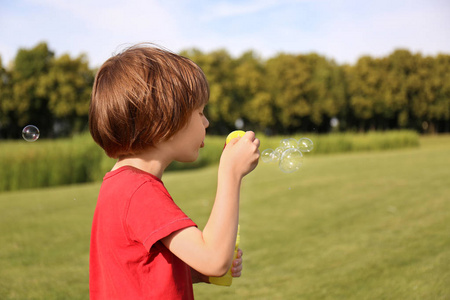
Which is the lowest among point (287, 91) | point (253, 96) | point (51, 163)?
point (51, 163)

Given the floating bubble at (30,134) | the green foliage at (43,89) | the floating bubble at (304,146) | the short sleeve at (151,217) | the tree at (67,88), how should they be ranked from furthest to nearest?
1. the tree at (67,88)
2. the green foliage at (43,89)
3. the floating bubble at (30,134)
4. the floating bubble at (304,146)
5. the short sleeve at (151,217)

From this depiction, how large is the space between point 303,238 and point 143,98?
6240 mm

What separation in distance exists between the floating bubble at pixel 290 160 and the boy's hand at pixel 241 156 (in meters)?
1.10

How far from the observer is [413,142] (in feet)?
97.5

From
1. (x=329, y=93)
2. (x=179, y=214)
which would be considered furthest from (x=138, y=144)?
(x=329, y=93)

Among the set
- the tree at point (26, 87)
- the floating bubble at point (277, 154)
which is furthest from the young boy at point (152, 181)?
the tree at point (26, 87)

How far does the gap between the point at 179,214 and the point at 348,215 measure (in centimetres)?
780

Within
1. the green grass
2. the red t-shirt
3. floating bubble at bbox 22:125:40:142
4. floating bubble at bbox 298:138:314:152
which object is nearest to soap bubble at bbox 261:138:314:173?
floating bubble at bbox 298:138:314:152

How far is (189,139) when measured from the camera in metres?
1.65

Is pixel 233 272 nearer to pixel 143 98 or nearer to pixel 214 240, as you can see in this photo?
pixel 214 240

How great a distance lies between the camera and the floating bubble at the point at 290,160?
267cm

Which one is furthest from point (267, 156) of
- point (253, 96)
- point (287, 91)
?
point (253, 96)

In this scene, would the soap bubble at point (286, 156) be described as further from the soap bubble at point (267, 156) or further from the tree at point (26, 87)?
the tree at point (26, 87)

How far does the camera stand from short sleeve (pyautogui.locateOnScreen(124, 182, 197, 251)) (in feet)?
4.70
